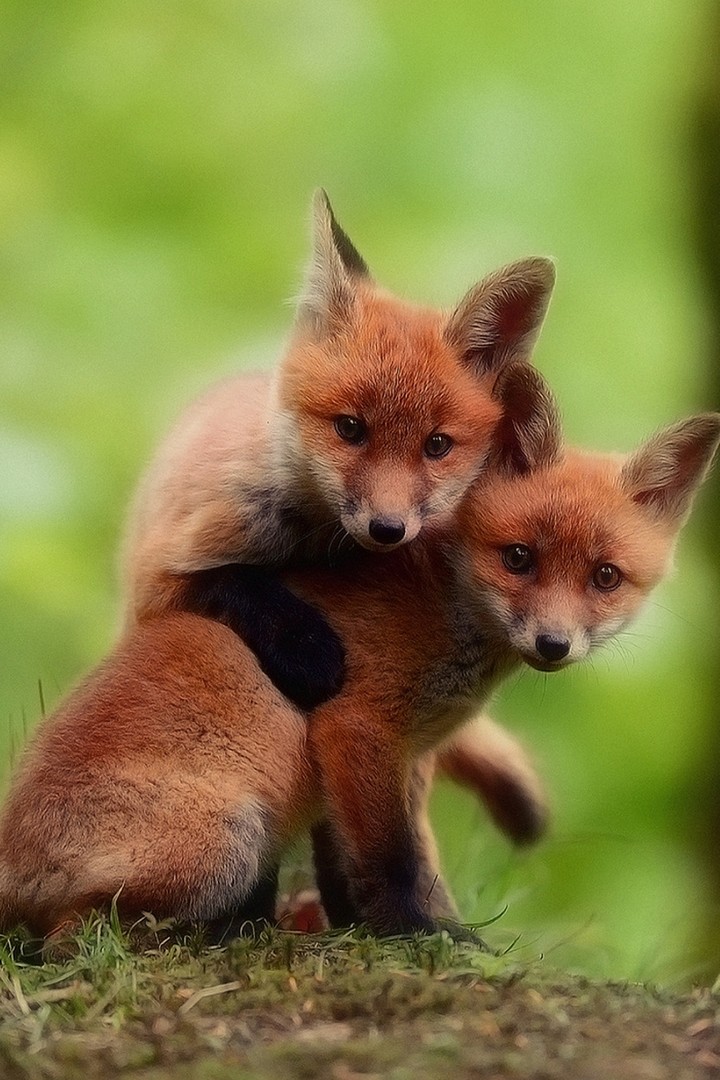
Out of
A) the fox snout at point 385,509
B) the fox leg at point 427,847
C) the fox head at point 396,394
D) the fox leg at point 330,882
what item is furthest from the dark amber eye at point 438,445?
the fox leg at point 330,882

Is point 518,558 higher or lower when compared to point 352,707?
higher

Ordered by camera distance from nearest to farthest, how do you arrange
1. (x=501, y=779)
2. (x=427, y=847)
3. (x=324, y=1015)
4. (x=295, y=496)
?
(x=324, y=1015)
(x=295, y=496)
(x=427, y=847)
(x=501, y=779)

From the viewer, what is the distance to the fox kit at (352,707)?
298 cm

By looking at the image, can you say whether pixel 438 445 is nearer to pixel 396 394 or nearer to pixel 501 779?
pixel 396 394

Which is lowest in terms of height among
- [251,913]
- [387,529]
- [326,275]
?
[251,913]

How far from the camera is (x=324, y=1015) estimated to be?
8.01 feet

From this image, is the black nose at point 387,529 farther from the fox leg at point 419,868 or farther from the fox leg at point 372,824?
the fox leg at point 419,868

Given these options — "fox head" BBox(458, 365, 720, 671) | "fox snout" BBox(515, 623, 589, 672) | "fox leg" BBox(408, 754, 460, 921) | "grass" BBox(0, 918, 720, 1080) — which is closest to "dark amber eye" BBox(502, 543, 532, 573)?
"fox head" BBox(458, 365, 720, 671)

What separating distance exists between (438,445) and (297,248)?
236 cm

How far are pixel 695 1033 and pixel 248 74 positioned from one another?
4767mm

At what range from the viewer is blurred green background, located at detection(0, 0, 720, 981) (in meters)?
5.32

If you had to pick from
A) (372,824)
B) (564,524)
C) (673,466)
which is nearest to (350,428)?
(564,524)

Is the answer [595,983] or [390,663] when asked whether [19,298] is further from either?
[595,983]

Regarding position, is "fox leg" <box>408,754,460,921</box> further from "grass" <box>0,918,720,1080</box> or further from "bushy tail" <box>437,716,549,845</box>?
"grass" <box>0,918,720,1080</box>
